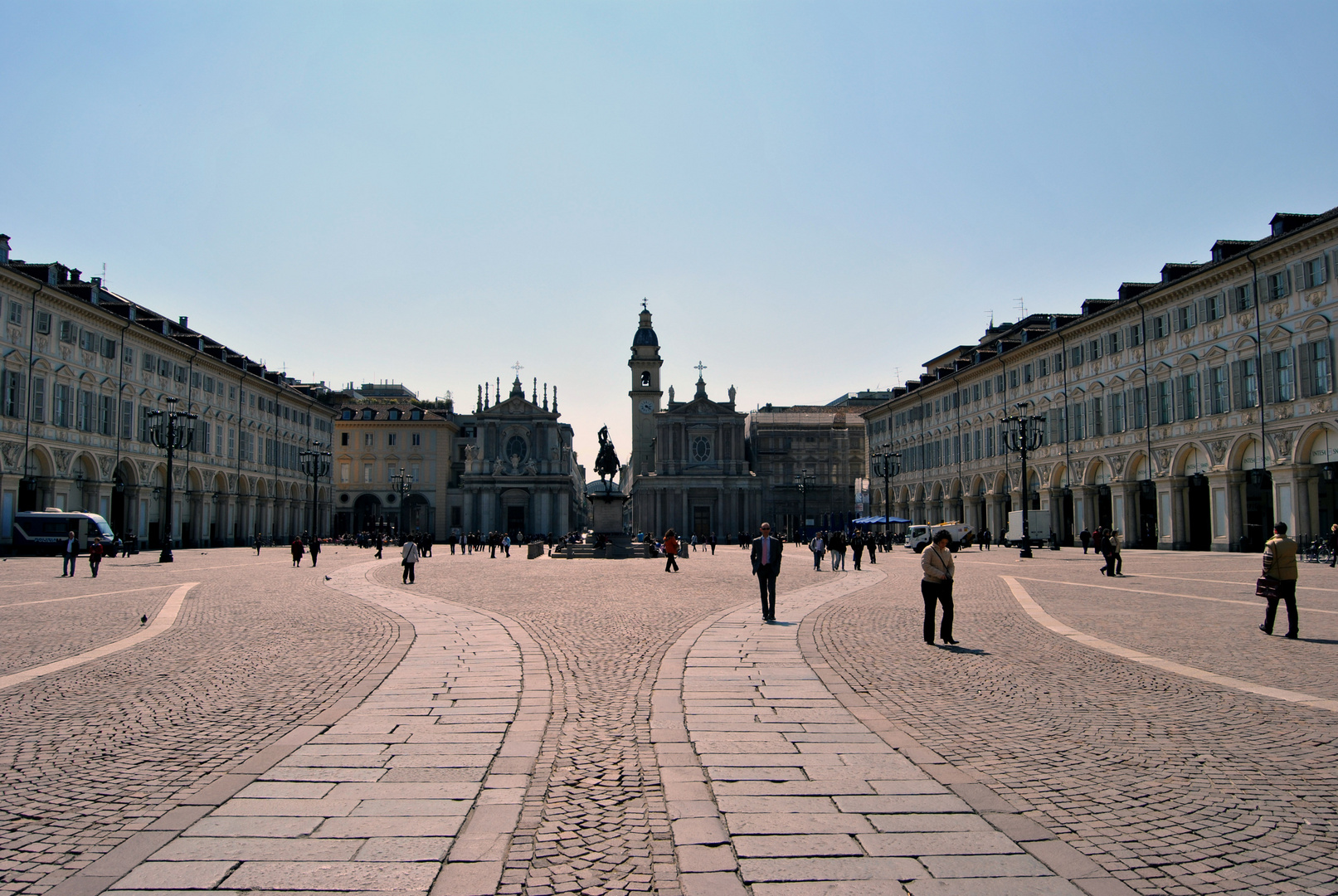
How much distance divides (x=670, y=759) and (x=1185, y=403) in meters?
44.6

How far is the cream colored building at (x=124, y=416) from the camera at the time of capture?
44594 millimetres

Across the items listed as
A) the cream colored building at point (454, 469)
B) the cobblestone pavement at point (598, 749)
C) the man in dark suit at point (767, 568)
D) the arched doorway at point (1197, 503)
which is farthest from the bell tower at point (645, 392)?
the man in dark suit at point (767, 568)

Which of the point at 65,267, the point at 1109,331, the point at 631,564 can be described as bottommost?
the point at 631,564

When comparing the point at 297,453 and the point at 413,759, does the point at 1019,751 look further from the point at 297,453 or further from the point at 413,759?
the point at 297,453

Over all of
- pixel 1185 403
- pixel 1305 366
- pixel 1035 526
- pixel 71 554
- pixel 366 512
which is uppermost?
pixel 1305 366

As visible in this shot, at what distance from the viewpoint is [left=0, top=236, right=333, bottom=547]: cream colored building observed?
1756 inches

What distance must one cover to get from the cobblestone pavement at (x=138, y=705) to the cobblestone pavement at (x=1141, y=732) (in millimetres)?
5286

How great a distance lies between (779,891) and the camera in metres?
4.47

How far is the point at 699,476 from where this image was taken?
4038 inches

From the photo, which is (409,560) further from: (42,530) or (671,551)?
(42,530)

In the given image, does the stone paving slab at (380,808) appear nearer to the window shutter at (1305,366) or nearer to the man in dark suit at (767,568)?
the man in dark suit at (767,568)

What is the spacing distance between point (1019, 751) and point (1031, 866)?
246 centimetres

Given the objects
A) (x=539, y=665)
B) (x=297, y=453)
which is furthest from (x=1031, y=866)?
(x=297, y=453)

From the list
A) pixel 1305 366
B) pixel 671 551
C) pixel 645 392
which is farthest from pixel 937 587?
pixel 645 392
